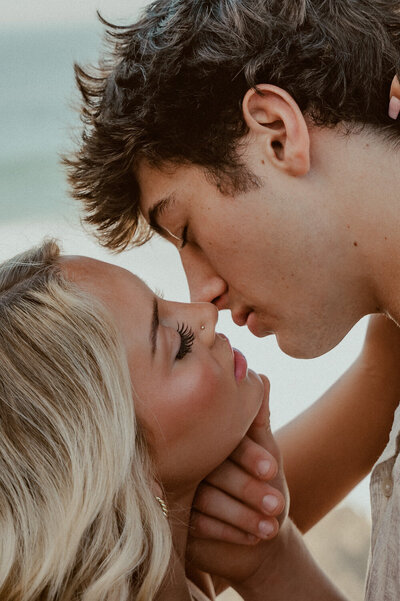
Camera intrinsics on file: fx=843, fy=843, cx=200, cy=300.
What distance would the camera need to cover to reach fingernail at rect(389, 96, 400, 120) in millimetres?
1797

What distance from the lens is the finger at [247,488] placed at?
1.83 metres

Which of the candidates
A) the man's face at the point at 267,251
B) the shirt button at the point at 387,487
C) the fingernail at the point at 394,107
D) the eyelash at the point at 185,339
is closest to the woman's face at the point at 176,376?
the eyelash at the point at 185,339

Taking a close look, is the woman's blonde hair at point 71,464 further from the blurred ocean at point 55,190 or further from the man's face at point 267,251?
the blurred ocean at point 55,190

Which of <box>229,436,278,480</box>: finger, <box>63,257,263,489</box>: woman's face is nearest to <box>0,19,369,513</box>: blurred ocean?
<box>63,257,263,489</box>: woman's face

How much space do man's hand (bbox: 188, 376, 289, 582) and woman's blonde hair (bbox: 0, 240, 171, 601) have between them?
0.87ft

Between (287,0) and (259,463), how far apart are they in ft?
3.32

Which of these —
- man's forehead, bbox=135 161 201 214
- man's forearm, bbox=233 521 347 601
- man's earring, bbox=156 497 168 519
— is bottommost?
man's forearm, bbox=233 521 347 601

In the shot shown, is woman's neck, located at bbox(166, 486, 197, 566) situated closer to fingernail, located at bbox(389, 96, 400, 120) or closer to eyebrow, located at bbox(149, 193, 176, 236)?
eyebrow, located at bbox(149, 193, 176, 236)

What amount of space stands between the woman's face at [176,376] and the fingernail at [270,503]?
6.4 inches

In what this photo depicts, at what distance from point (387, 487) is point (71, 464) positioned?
0.70m

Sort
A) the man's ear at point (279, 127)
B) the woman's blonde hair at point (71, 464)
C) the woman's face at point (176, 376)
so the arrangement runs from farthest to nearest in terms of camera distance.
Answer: the man's ear at point (279, 127), the woman's face at point (176, 376), the woman's blonde hair at point (71, 464)

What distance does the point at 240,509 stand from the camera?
1.86 meters

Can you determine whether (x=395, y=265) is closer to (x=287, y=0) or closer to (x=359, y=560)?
(x=287, y=0)

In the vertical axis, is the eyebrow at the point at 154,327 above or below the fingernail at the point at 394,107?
below
